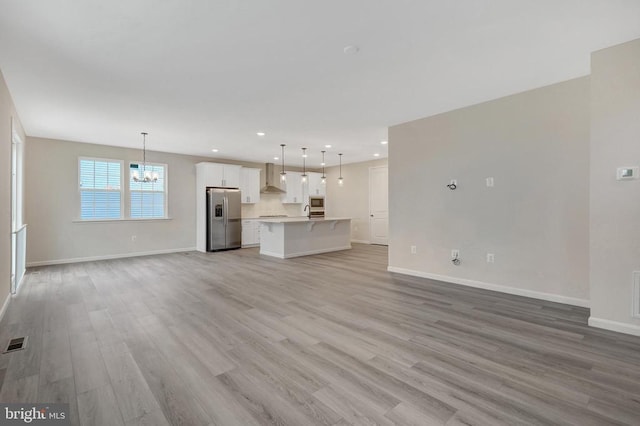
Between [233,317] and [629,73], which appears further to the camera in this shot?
[233,317]

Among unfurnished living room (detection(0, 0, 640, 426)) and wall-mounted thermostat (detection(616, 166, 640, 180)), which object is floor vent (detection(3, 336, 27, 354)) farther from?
wall-mounted thermostat (detection(616, 166, 640, 180))

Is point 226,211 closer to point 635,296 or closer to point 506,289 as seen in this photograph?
point 506,289

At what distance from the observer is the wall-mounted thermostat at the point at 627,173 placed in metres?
2.65

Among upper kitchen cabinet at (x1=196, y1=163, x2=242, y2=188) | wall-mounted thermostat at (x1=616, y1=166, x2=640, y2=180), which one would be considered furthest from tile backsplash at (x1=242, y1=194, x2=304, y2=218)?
wall-mounted thermostat at (x1=616, y1=166, x2=640, y2=180)

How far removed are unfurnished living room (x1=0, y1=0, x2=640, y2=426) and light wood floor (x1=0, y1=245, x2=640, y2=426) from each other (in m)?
0.02

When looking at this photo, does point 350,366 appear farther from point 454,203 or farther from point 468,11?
point 454,203

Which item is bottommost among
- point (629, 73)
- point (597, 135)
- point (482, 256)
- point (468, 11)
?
point (482, 256)

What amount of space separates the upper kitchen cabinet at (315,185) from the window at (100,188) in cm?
552

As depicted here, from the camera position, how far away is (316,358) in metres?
2.31

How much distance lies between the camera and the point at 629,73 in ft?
8.88

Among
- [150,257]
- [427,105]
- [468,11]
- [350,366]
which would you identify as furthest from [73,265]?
[468,11]

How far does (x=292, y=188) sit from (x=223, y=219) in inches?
110

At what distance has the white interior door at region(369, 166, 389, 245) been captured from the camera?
897 centimetres

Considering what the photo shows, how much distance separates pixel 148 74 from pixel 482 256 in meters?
4.78
